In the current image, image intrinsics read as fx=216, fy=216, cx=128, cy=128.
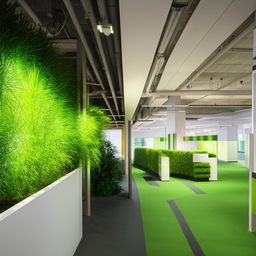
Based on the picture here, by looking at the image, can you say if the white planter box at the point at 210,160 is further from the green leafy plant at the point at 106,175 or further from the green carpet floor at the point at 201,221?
the green leafy plant at the point at 106,175

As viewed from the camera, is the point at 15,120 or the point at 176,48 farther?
the point at 176,48

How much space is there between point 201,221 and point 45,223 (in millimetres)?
3010

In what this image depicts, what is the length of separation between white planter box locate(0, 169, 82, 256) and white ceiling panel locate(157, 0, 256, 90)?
90.8 inches

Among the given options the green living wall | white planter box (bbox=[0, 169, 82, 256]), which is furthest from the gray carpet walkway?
the green living wall

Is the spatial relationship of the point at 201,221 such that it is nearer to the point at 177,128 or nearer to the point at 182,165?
the point at 182,165

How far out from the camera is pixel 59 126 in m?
2.04

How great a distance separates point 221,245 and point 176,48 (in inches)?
116

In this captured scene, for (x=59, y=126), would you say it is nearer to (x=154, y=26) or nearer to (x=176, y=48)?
(x=154, y=26)

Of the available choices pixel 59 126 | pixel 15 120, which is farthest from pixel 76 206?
pixel 15 120

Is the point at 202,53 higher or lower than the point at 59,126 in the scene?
higher

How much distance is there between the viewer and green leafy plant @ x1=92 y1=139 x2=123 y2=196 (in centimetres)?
546

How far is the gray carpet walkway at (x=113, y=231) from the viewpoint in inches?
108

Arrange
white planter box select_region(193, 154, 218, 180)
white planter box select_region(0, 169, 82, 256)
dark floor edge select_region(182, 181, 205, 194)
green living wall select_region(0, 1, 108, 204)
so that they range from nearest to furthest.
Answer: white planter box select_region(0, 169, 82, 256)
green living wall select_region(0, 1, 108, 204)
dark floor edge select_region(182, 181, 205, 194)
white planter box select_region(193, 154, 218, 180)

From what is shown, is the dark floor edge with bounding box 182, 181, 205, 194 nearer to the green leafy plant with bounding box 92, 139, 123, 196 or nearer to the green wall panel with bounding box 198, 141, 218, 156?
the green leafy plant with bounding box 92, 139, 123, 196
